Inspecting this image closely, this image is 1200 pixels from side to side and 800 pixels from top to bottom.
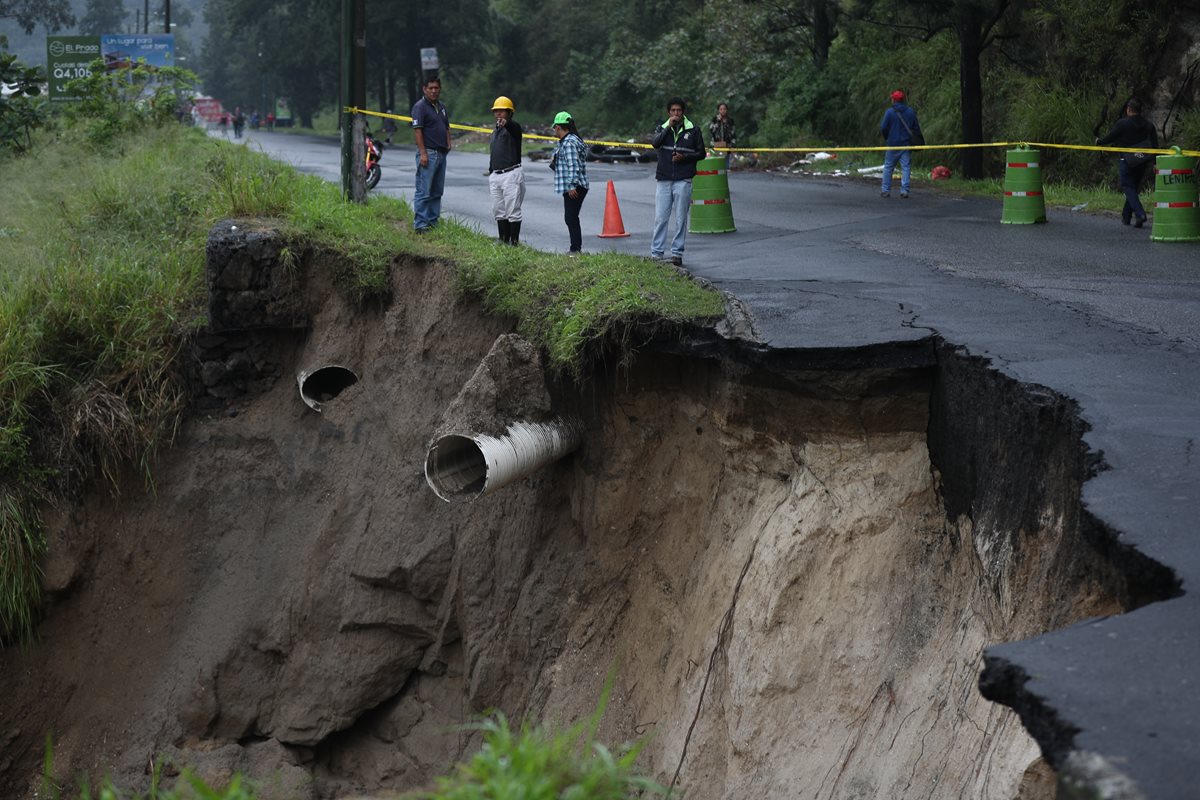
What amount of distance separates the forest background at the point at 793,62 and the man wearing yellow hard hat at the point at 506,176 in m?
10.6

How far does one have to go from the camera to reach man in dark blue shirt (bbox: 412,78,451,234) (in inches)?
504

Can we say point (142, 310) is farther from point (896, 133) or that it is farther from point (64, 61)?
point (64, 61)

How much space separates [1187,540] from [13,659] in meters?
9.46

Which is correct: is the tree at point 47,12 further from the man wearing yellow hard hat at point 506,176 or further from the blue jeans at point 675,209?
the blue jeans at point 675,209

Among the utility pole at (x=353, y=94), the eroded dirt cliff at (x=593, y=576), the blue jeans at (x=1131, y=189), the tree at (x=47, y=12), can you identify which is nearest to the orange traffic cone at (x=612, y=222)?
the utility pole at (x=353, y=94)

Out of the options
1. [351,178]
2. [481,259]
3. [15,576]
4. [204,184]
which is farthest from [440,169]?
[15,576]

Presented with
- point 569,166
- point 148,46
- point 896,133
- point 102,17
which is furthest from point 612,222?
point 102,17

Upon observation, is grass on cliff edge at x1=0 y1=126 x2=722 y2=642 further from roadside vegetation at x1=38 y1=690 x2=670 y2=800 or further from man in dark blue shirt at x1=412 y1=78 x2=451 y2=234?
roadside vegetation at x1=38 y1=690 x2=670 y2=800

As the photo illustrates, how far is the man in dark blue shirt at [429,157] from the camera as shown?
12797mm

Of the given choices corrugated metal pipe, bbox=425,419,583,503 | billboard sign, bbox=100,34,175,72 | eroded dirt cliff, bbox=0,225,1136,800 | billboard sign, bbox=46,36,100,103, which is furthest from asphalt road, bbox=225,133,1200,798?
billboard sign, bbox=100,34,175,72

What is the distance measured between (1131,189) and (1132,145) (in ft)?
4.17

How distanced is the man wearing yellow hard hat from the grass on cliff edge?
415mm

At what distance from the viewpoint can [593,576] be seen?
31.4ft

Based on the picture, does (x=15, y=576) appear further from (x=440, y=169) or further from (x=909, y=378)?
(x=909, y=378)
